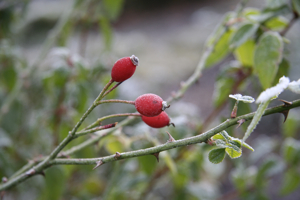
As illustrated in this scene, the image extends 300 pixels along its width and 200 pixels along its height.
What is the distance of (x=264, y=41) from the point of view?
32.2 inches

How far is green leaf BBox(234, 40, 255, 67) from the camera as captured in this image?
1.04 m

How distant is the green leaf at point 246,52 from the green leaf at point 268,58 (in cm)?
21

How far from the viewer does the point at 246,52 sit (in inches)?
41.2

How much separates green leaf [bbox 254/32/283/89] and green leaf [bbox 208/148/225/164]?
36cm

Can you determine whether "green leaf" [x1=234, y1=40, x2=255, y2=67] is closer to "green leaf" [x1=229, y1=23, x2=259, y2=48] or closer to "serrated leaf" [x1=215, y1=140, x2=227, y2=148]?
"green leaf" [x1=229, y1=23, x2=259, y2=48]

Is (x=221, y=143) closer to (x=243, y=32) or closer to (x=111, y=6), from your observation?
(x=243, y=32)

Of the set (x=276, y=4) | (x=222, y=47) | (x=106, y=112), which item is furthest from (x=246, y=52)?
(x=106, y=112)

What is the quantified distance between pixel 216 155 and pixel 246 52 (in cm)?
66

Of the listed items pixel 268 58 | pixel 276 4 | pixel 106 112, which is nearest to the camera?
pixel 268 58

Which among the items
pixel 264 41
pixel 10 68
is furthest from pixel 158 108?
pixel 10 68

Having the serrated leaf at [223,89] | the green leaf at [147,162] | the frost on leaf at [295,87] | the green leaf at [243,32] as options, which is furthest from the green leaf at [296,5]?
the green leaf at [147,162]

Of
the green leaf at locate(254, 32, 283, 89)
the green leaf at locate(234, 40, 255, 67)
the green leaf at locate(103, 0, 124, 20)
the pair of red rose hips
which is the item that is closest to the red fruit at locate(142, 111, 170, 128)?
the pair of red rose hips

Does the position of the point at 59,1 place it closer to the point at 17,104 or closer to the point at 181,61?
the point at 181,61

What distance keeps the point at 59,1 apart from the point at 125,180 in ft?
29.8
